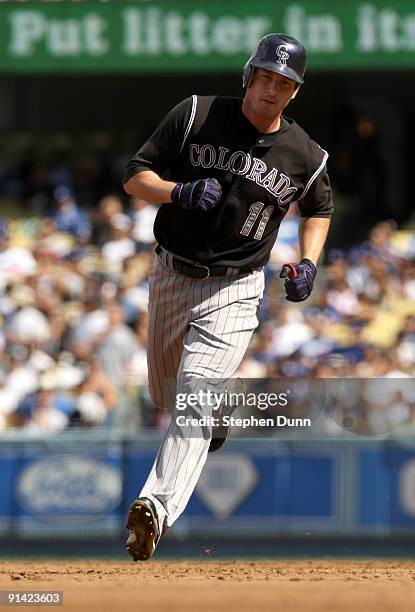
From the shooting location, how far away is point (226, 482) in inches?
399

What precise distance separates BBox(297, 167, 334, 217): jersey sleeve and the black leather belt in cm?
45

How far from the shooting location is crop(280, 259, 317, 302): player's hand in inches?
222

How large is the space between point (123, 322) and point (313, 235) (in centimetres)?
544

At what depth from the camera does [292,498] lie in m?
10.1

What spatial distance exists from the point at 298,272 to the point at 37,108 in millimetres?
12164

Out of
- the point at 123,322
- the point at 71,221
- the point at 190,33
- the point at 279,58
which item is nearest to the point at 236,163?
the point at 279,58

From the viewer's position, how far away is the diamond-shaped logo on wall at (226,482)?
10086mm

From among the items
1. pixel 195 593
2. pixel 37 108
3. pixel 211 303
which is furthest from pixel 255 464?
pixel 37 108

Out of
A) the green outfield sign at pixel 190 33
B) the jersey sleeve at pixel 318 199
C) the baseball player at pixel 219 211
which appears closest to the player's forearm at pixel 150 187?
the baseball player at pixel 219 211

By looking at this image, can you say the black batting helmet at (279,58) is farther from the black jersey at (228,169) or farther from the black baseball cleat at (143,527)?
the black baseball cleat at (143,527)

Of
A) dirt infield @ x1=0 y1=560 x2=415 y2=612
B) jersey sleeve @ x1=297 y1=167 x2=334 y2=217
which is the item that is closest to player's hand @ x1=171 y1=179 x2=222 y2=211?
jersey sleeve @ x1=297 y1=167 x2=334 y2=217

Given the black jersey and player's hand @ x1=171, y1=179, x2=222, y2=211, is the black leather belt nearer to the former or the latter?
the black jersey

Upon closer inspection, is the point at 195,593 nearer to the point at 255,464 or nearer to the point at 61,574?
the point at 61,574

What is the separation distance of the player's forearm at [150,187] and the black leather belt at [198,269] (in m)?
0.35
